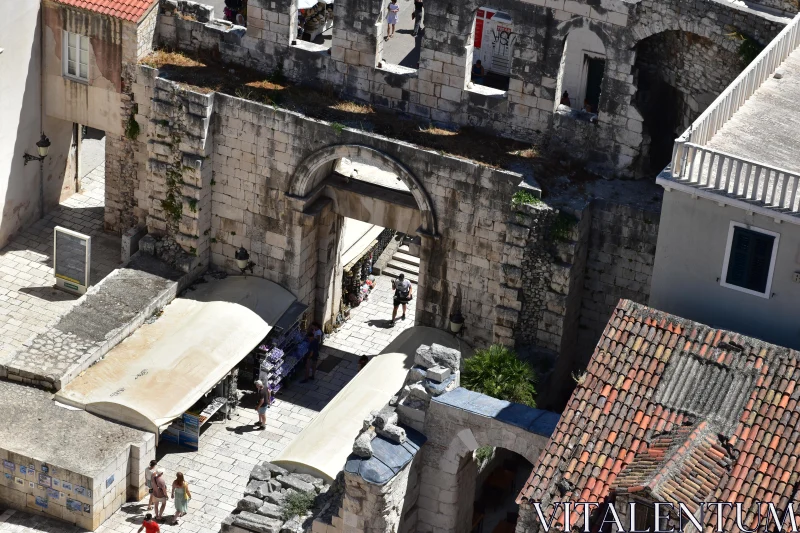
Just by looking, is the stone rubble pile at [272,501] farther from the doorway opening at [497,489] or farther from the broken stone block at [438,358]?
the broken stone block at [438,358]

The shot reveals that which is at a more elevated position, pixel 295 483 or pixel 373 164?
pixel 373 164

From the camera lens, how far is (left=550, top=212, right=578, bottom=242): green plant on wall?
41906mm

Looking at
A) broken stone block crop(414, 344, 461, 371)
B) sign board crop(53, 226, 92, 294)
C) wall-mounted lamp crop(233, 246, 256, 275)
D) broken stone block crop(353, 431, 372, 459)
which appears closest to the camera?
broken stone block crop(353, 431, 372, 459)

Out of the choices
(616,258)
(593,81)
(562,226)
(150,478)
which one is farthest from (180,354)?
(593,81)

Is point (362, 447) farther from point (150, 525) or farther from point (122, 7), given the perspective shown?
point (122, 7)

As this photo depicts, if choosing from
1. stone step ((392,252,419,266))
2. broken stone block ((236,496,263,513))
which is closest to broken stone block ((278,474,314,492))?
broken stone block ((236,496,263,513))

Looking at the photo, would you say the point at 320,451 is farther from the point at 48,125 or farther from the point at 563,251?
the point at 48,125

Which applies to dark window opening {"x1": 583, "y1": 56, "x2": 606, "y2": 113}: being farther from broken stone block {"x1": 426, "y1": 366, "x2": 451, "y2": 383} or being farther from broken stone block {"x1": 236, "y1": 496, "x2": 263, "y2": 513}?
broken stone block {"x1": 236, "y1": 496, "x2": 263, "y2": 513}

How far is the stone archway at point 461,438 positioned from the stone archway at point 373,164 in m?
6.99

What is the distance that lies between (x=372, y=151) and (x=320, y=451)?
8.12 meters

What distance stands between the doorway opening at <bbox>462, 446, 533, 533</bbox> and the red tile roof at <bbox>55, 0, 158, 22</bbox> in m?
15.2

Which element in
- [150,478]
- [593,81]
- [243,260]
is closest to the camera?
[150,478]

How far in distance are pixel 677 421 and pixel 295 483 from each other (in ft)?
32.6

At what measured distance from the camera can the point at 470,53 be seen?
4372 cm
